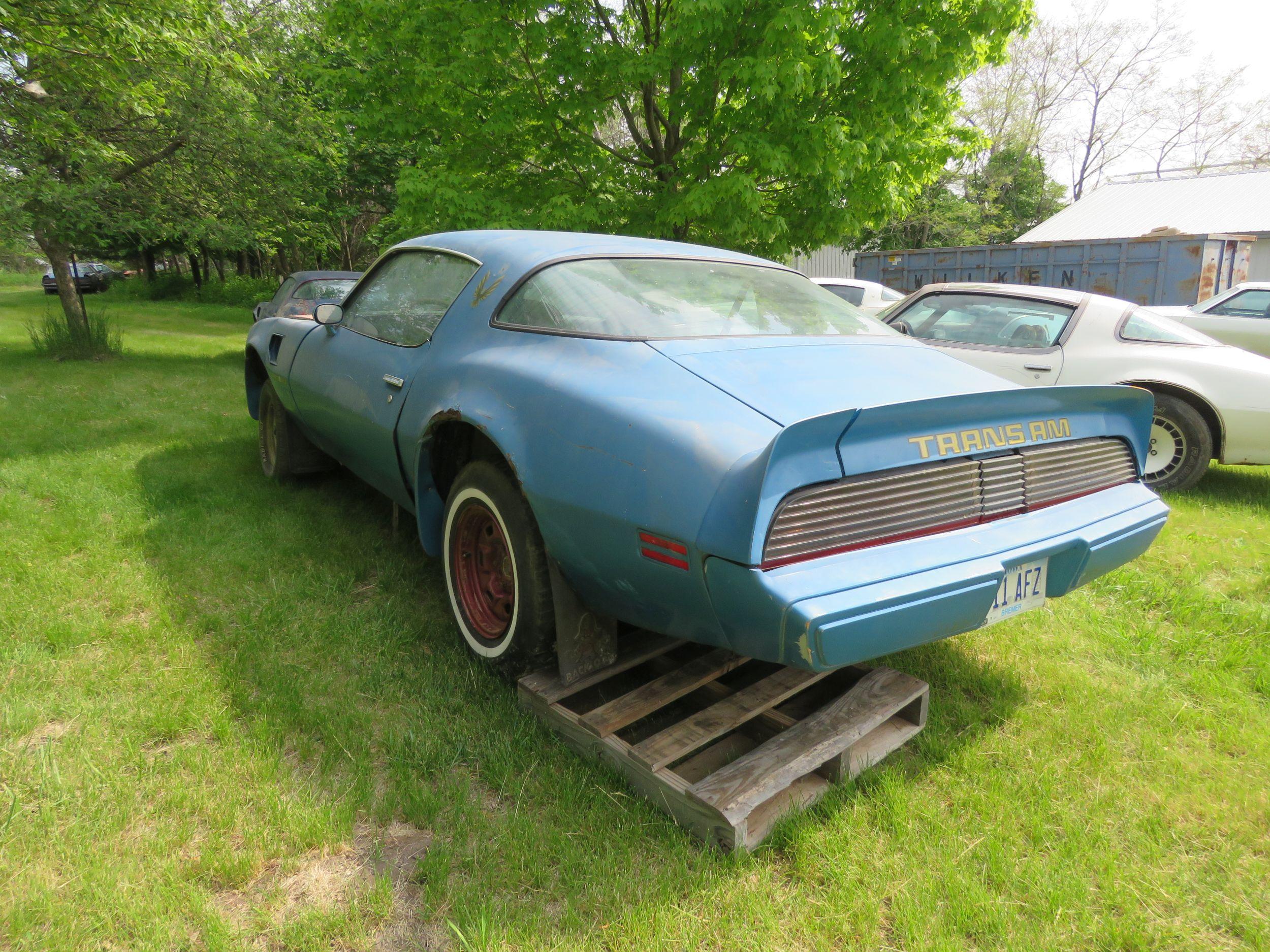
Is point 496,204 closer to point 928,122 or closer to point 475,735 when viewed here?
point 928,122

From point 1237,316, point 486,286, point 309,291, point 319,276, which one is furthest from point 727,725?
point 319,276

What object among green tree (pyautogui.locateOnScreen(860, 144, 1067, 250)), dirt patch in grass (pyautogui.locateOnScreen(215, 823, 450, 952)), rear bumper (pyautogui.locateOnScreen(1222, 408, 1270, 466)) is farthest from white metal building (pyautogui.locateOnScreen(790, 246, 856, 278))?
dirt patch in grass (pyautogui.locateOnScreen(215, 823, 450, 952))

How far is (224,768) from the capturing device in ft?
7.50

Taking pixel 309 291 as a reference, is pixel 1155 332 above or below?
below

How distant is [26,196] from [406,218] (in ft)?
15.4

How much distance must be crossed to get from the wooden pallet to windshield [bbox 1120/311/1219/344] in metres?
4.07

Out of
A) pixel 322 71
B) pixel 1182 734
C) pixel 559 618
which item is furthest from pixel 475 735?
pixel 322 71

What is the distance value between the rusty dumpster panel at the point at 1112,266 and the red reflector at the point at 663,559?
944 cm

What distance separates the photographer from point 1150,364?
533cm

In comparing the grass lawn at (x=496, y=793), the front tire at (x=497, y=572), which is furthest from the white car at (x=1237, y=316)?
the front tire at (x=497, y=572)

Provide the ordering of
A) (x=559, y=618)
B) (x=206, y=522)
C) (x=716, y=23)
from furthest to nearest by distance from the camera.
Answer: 1. (x=716, y=23)
2. (x=206, y=522)
3. (x=559, y=618)

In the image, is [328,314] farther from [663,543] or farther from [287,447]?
[663,543]

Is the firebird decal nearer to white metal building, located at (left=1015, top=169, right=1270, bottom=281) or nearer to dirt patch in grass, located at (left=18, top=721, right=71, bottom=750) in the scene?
dirt patch in grass, located at (left=18, top=721, right=71, bottom=750)

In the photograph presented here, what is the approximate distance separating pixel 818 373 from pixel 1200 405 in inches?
171
